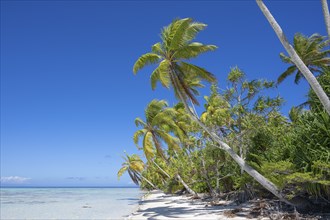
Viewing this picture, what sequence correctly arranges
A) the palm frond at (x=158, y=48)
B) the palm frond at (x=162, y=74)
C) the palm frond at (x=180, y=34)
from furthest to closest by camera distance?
1. the palm frond at (x=158, y=48)
2. the palm frond at (x=162, y=74)
3. the palm frond at (x=180, y=34)

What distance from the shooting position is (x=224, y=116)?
13805 millimetres

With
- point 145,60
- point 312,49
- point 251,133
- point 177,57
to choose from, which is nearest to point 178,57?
point 177,57

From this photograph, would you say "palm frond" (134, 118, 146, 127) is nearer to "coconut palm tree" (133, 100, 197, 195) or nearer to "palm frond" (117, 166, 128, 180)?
"coconut palm tree" (133, 100, 197, 195)

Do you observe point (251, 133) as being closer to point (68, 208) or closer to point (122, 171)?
point (68, 208)

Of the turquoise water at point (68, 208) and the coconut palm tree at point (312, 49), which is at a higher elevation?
the coconut palm tree at point (312, 49)

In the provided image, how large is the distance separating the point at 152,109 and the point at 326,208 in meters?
17.8

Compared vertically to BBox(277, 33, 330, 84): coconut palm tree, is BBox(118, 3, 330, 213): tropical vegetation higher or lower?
lower

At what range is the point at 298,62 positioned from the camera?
8891mm

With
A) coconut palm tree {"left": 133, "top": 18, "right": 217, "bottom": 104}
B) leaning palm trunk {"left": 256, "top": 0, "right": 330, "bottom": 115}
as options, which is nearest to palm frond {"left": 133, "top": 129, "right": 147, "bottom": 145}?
coconut palm tree {"left": 133, "top": 18, "right": 217, "bottom": 104}

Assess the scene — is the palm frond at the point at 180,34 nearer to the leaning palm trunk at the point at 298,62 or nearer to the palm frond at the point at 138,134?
the leaning palm trunk at the point at 298,62

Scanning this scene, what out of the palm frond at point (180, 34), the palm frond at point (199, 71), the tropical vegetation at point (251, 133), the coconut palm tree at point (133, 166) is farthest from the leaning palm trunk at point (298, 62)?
the coconut palm tree at point (133, 166)

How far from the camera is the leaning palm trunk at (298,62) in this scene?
873cm

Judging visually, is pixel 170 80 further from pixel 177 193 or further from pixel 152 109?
pixel 177 193

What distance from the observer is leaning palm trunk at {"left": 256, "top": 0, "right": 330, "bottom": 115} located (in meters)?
8.73
